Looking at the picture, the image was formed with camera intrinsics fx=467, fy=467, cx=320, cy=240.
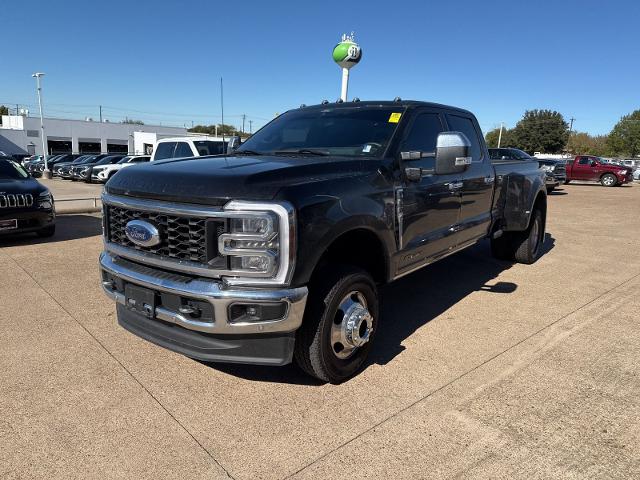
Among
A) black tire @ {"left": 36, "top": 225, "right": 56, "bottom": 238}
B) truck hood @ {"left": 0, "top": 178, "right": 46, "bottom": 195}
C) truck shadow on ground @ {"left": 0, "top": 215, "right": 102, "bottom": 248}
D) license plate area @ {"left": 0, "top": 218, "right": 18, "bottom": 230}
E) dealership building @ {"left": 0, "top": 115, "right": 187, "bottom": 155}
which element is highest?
dealership building @ {"left": 0, "top": 115, "right": 187, "bottom": 155}

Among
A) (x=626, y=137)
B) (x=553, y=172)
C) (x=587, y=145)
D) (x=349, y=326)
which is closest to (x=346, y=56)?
(x=553, y=172)

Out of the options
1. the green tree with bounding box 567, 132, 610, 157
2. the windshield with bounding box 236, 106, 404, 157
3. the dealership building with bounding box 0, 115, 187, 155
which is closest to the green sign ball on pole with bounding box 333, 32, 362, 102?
the windshield with bounding box 236, 106, 404, 157

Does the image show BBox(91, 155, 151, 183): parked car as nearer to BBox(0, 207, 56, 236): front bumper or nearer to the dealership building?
BBox(0, 207, 56, 236): front bumper

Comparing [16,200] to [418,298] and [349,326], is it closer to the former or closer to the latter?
[418,298]

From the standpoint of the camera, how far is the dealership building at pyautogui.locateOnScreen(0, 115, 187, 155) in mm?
58156

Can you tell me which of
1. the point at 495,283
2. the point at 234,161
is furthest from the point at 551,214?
the point at 234,161

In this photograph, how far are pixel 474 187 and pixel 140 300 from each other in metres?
3.43

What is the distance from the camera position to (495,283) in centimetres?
580

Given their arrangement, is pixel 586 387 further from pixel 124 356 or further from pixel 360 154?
pixel 124 356

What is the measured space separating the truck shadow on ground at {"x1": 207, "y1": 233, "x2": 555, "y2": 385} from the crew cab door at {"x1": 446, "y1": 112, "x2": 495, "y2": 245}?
68 centimetres

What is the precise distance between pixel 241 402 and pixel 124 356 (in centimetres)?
115

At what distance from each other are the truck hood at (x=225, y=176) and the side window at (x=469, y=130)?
182cm

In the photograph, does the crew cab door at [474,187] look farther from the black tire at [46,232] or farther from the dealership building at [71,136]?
the dealership building at [71,136]

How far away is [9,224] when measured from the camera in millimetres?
7332
